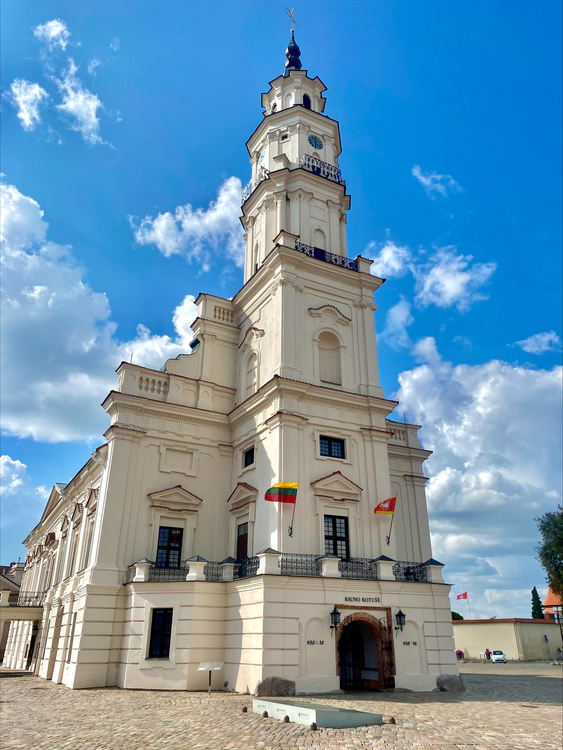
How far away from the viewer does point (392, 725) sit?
13859 millimetres

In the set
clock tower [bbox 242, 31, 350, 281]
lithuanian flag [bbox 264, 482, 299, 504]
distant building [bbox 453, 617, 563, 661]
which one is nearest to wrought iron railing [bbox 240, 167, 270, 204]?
clock tower [bbox 242, 31, 350, 281]

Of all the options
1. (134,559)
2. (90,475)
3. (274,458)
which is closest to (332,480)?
(274,458)

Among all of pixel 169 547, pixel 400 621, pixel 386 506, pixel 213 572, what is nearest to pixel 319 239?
pixel 386 506

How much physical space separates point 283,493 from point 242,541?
4.81 meters

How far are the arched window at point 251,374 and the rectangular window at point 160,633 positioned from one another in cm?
1150

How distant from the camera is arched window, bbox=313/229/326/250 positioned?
1296 inches

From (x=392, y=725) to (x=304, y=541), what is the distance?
10.1 metres

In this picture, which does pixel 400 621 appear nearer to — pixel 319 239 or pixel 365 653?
pixel 365 653

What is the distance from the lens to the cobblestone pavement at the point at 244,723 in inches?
465

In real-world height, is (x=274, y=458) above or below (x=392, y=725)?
above

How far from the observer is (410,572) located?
80.4ft

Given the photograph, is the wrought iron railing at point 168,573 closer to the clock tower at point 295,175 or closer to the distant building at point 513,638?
the clock tower at point 295,175

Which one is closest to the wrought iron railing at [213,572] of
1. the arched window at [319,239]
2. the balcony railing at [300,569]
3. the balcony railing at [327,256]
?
the balcony railing at [300,569]

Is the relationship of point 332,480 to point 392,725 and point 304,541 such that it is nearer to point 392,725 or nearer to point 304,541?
point 304,541
